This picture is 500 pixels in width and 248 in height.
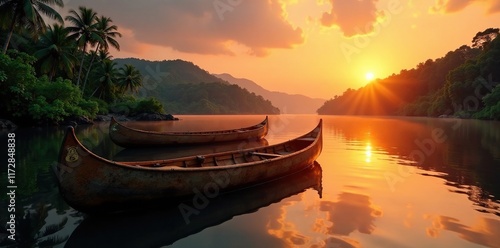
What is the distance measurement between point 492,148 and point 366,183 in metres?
15.1

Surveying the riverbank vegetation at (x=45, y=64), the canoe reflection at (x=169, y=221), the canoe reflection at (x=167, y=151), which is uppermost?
the riverbank vegetation at (x=45, y=64)

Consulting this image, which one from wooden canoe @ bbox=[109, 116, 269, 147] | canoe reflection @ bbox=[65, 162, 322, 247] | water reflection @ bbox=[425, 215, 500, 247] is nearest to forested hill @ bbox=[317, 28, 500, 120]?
wooden canoe @ bbox=[109, 116, 269, 147]

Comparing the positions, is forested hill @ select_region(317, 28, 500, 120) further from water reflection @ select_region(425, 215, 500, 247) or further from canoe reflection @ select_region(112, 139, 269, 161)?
water reflection @ select_region(425, 215, 500, 247)

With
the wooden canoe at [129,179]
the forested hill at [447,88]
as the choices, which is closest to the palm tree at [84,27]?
the wooden canoe at [129,179]

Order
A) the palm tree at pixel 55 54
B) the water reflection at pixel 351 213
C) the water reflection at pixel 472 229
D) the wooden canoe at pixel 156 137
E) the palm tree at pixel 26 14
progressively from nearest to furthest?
1. the water reflection at pixel 472 229
2. the water reflection at pixel 351 213
3. the wooden canoe at pixel 156 137
4. the palm tree at pixel 26 14
5. the palm tree at pixel 55 54

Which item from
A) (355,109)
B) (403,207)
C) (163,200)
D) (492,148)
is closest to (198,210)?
(163,200)

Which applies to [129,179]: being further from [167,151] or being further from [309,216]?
[167,151]

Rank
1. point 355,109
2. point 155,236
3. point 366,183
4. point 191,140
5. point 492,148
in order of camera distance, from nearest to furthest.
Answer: point 155,236 → point 366,183 → point 492,148 → point 191,140 → point 355,109

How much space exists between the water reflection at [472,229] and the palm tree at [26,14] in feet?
120

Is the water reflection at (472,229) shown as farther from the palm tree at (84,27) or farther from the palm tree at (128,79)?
the palm tree at (128,79)

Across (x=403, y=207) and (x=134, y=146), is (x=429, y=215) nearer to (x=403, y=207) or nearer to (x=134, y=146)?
(x=403, y=207)

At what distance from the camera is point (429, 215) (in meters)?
8.44

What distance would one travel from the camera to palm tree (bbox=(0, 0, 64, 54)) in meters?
28.9

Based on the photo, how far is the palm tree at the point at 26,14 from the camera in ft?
94.9
